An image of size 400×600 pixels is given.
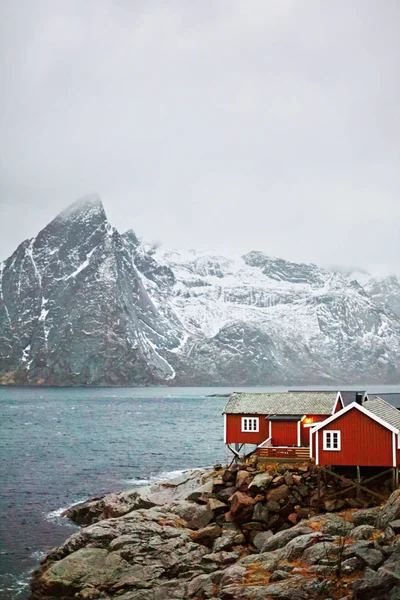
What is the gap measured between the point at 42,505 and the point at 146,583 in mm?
28423

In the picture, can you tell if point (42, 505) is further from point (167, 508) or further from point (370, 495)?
point (370, 495)

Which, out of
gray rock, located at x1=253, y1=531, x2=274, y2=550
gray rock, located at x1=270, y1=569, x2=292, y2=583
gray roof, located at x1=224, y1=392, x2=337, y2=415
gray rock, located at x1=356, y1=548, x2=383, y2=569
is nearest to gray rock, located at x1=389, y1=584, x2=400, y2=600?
gray rock, located at x1=356, y1=548, x2=383, y2=569

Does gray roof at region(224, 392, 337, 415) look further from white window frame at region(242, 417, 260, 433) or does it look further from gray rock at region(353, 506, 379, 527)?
gray rock at region(353, 506, 379, 527)

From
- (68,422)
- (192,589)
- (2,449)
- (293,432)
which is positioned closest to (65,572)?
(192,589)

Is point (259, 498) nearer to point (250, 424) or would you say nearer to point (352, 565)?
point (250, 424)

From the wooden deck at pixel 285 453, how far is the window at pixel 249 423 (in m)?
4.40

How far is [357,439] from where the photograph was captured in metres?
44.9

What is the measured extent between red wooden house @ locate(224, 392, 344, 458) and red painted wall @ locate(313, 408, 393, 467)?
24.6 ft

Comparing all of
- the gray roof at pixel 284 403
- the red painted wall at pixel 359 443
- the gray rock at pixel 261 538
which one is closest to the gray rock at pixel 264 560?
the gray rock at pixel 261 538

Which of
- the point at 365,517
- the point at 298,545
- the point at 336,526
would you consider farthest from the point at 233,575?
the point at 365,517

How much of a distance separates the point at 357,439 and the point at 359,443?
284 millimetres

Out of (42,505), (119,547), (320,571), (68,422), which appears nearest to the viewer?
(320,571)

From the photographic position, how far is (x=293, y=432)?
54406 mm

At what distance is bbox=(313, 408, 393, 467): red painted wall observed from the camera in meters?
44.2
